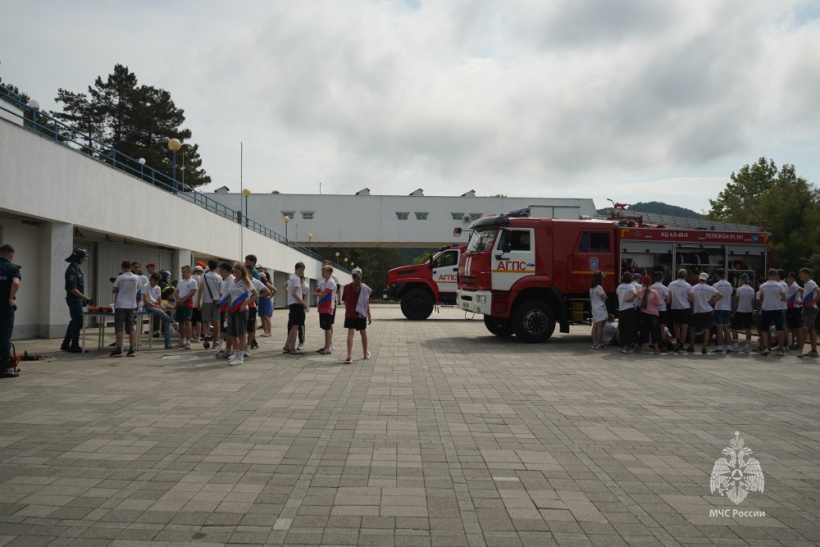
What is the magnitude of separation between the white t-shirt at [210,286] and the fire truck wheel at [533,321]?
6939 mm

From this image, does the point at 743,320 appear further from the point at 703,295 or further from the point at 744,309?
the point at 703,295

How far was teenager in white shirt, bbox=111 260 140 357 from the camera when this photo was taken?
11.9 metres

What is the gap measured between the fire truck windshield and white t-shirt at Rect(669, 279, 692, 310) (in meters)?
4.29

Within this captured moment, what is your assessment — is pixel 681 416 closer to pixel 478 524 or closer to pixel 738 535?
pixel 738 535

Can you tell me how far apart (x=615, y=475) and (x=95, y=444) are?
14.9 feet

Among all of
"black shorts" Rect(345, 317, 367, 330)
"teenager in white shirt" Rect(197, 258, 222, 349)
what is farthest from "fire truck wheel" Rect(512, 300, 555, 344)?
"teenager in white shirt" Rect(197, 258, 222, 349)

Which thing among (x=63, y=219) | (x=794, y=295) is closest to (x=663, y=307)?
(x=794, y=295)

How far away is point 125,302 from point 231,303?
6.86ft

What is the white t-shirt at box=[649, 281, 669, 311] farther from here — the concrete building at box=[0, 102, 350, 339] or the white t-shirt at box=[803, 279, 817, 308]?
the concrete building at box=[0, 102, 350, 339]

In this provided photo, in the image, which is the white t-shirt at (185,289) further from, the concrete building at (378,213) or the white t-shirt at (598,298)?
the concrete building at (378,213)

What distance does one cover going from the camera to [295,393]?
855cm

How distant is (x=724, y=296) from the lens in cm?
1455

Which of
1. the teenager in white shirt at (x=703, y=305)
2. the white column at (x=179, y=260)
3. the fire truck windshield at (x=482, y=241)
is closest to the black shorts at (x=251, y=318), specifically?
the fire truck windshield at (x=482, y=241)

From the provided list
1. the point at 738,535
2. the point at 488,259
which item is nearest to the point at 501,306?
the point at 488,259
